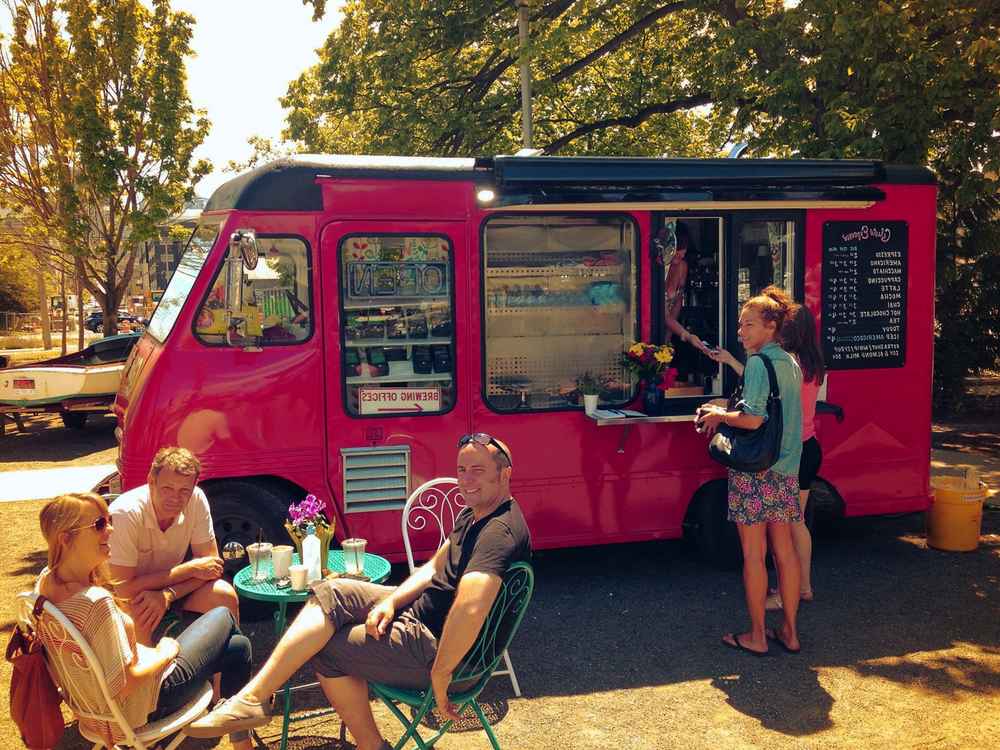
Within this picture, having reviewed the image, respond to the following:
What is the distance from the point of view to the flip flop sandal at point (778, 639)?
5.18 metres

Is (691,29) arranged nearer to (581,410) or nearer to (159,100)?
(159,100)

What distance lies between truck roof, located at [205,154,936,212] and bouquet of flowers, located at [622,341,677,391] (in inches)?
38.9

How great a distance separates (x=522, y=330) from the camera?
621cm

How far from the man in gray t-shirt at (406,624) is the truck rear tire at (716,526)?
2.94 meters

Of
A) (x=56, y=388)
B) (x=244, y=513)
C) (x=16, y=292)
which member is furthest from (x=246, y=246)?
(x=16, y=292)

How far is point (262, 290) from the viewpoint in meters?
5.73

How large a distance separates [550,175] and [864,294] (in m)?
2.41

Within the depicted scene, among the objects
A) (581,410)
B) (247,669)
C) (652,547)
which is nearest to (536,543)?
(581,410)

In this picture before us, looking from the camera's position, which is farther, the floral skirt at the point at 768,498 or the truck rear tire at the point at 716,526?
the truck rear tire at the point at 716,526

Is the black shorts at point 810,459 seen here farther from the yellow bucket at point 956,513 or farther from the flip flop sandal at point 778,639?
the yellow bucket at point 956,513

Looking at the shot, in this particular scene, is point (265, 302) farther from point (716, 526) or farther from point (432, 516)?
point (716, 526)

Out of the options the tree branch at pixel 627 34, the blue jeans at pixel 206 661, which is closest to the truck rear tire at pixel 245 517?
the blue jeans at pixel 206 661

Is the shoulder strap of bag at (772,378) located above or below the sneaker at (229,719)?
above

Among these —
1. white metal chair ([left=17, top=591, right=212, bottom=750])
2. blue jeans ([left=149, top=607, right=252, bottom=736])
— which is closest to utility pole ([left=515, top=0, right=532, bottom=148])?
blue jeans ([left=149, top=607, right=252, bottom=736])
